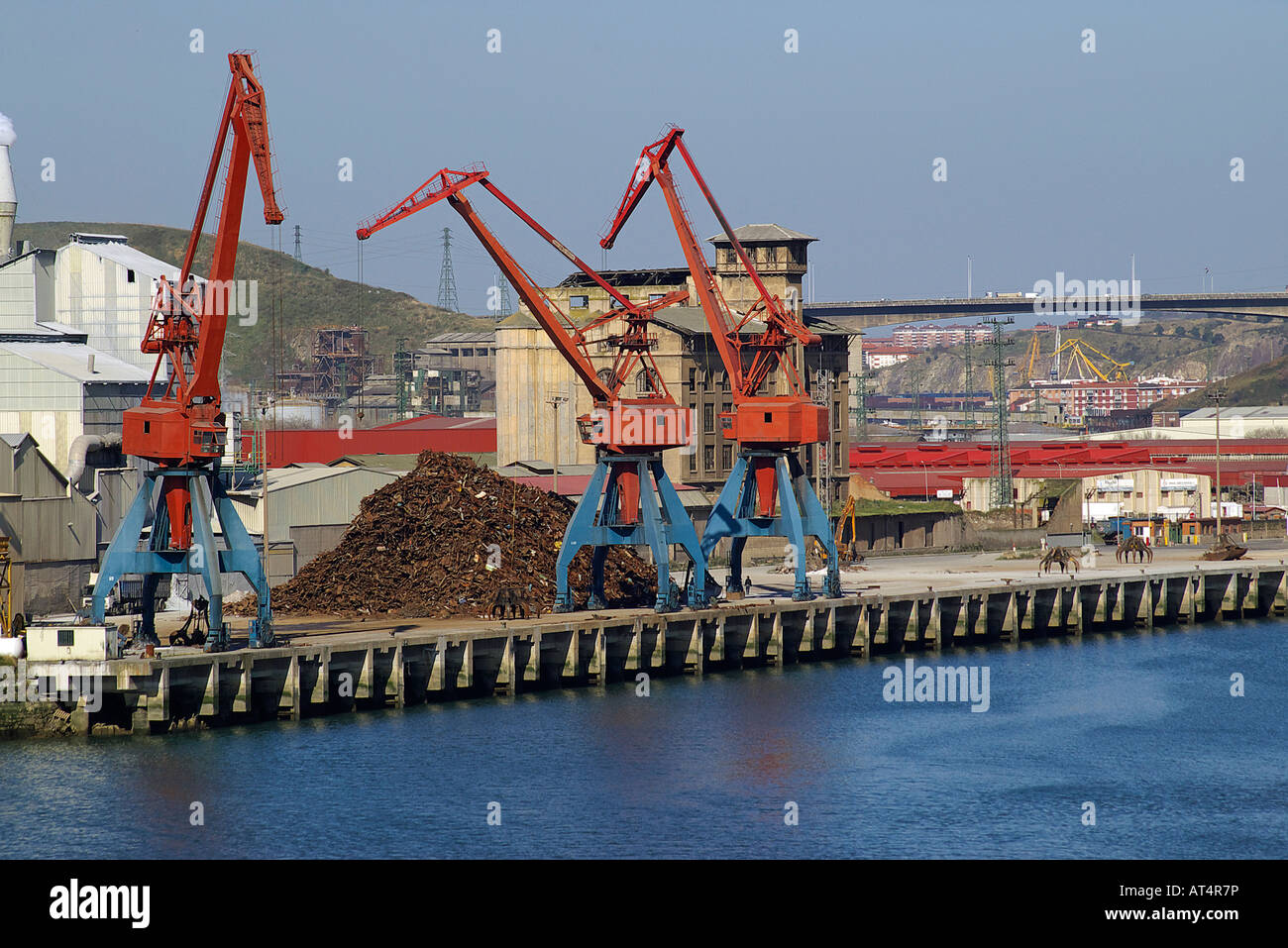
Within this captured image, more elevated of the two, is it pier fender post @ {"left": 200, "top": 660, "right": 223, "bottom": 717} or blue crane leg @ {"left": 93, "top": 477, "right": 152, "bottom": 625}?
blue crane leg @ {"left": 93, "top": 477, "right": 152, "bottom": 625}

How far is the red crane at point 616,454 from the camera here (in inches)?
2420

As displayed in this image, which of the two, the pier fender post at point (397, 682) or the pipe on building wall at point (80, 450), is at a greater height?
the pipe on building wall at point (80, 450)

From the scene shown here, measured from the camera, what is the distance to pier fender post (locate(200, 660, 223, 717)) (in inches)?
1887

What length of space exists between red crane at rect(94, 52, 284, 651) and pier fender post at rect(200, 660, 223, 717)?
257 cm

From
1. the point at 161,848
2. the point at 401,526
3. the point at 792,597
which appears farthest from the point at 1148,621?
the point at 161,848

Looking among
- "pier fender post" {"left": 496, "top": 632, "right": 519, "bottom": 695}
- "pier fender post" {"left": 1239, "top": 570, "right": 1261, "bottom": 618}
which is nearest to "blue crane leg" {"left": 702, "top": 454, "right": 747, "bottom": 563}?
"pier fender post" {"left": 496, "top": 632, "right": 519, "bottom": 695}

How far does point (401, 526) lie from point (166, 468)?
12.0m

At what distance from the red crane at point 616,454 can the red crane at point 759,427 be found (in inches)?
100

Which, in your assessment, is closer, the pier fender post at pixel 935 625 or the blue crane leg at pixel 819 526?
the blue crane leg at pixel 819 526

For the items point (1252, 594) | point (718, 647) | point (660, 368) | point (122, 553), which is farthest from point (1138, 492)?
point (122, 553)

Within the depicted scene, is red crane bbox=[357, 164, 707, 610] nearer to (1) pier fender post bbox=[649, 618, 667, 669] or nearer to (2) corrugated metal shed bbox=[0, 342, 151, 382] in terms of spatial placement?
(1) pier fender post bbox=[649, 618, 667, 669]

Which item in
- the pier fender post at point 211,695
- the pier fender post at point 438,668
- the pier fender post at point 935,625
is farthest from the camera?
the pier fender post at point 935,625

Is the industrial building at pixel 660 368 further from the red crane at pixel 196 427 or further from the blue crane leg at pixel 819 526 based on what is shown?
the red crane at pixel 196 427

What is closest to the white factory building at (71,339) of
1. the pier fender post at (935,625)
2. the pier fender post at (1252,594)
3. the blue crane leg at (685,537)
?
the blue crane leg at (685,537)
